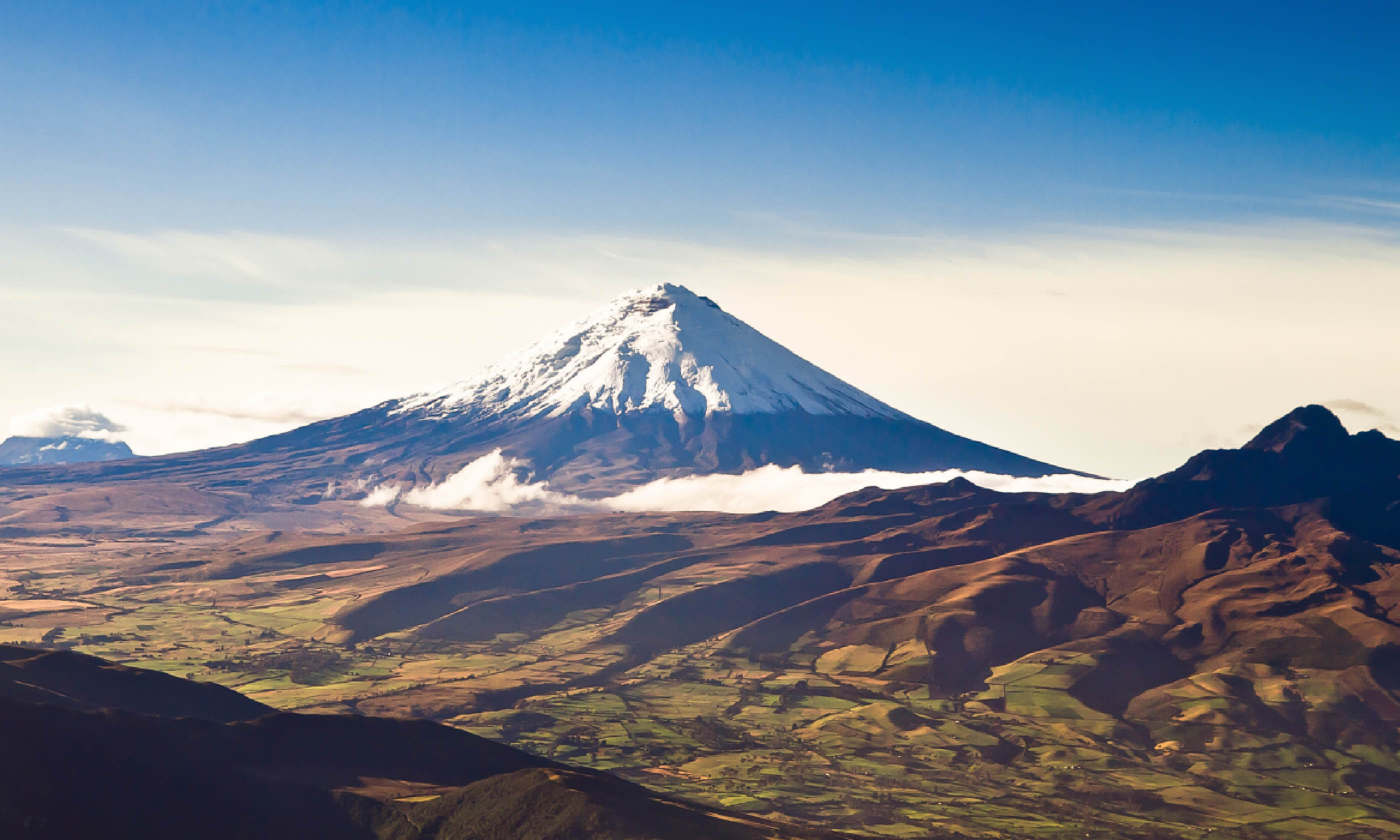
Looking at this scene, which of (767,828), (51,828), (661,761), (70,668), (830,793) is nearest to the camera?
(51,828)

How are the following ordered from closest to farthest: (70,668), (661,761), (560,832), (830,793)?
(560,832) < (70,668) < (830,793) < (661,761)

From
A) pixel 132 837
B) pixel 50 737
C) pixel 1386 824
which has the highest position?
pixel 50 737

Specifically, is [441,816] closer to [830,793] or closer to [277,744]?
[277,744]

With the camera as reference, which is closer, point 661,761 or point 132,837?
point 132,837

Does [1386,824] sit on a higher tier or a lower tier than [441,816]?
lower

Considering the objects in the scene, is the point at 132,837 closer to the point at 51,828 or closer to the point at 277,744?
the point at 51,828

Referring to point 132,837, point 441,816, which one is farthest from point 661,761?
point 132,837
